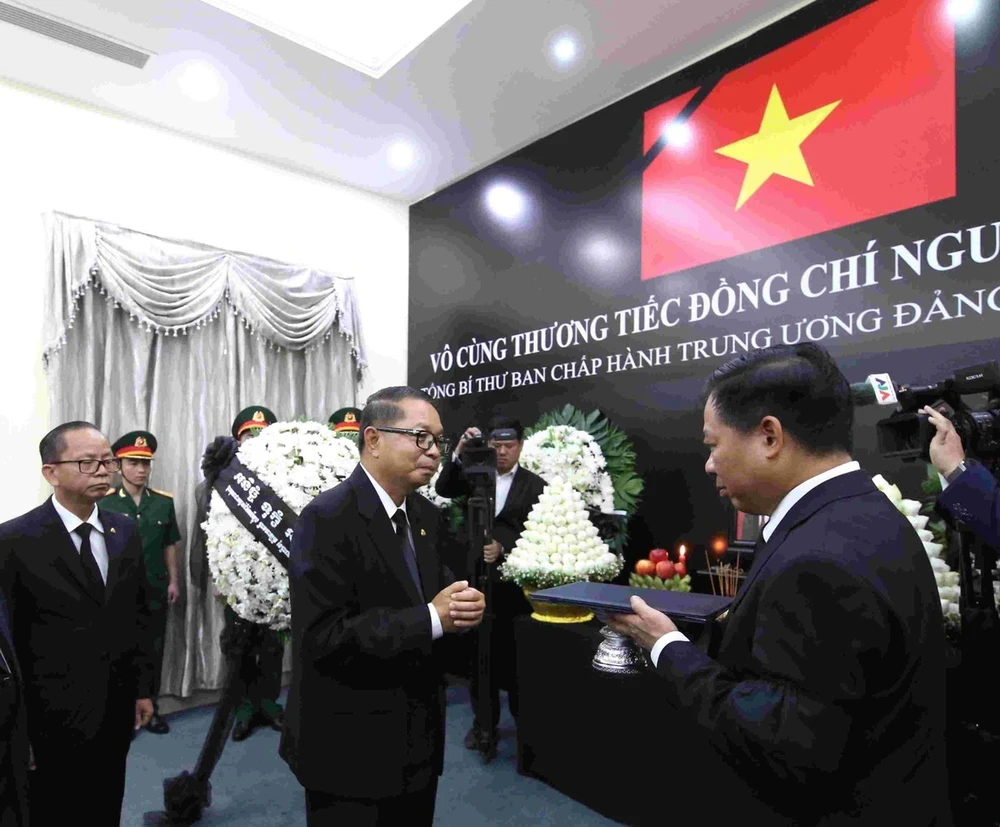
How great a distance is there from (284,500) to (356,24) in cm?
275

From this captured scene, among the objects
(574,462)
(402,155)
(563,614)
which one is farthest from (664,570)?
(402,155)

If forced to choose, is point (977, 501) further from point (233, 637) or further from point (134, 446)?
point (134, 446)

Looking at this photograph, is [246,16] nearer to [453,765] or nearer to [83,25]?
[83,25]

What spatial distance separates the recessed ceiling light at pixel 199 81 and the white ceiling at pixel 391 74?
0.13 feet

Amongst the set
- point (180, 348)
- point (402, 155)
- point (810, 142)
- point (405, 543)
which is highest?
point (402, 155)

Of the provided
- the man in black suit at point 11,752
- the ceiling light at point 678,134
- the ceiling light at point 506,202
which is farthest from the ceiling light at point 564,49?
the man in black suit at point 11,752

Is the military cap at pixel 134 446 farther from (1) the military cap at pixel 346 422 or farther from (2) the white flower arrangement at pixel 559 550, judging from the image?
(2) the white flower arrangement at pixel 559 550

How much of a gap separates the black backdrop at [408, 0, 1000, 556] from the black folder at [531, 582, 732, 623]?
183cm

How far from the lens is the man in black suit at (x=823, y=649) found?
2.92 ft

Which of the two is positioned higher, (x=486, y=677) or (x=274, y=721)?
(x=486, y=677)

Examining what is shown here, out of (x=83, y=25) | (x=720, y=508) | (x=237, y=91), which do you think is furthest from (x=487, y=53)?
(x=720, y=508)

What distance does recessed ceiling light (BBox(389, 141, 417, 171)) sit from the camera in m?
4.73

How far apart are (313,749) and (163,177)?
417 centimetres

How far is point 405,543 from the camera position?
1682 mm
